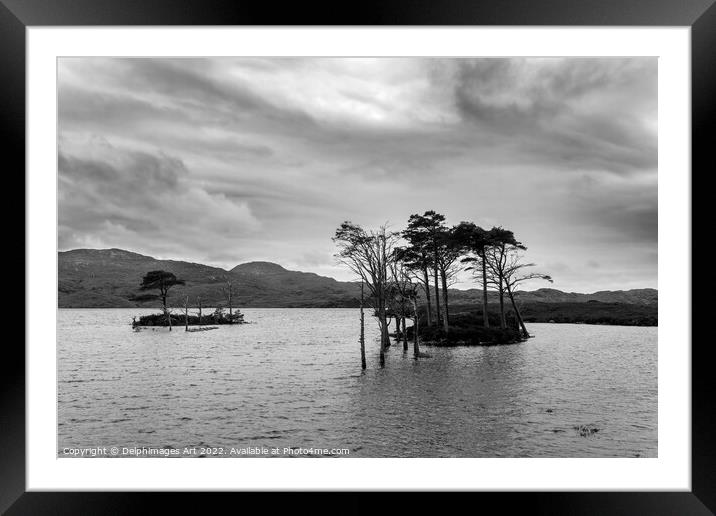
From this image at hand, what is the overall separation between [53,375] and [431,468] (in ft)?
11.8

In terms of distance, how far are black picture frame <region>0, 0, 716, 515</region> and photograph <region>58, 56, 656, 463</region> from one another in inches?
30.6

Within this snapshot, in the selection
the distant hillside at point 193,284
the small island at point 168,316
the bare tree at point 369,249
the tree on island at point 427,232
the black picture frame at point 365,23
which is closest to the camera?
the black picture frame at point 365,23

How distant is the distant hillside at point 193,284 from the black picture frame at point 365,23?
44.3 metres

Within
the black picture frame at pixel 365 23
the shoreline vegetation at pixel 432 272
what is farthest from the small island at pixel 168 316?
the black picture frame at pixel 365 23

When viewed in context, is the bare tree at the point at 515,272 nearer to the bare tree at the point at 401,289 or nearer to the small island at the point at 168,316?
the bare tree at the point at 401,289

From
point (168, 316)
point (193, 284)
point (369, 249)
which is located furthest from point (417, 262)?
point (193, 284)

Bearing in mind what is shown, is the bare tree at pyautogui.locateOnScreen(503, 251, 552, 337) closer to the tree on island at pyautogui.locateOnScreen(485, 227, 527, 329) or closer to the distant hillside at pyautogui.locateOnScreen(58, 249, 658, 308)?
the tree on island at pyautogui.locateOnScreen(485, 227, 527, 329)

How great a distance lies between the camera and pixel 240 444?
8664mm

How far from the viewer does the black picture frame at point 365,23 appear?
12.1 ft

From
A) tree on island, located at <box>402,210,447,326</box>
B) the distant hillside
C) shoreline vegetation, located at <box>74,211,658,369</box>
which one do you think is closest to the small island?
the distant hillside

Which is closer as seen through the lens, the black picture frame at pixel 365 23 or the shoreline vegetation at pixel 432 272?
the black picture frame at pixel 365 23

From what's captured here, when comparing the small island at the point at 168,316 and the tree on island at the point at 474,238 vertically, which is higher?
the tree on island at the point at 474,238

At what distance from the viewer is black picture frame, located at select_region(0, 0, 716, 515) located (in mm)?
3693

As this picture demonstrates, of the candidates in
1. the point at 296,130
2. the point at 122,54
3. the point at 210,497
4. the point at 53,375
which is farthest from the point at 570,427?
the point at 296,130
